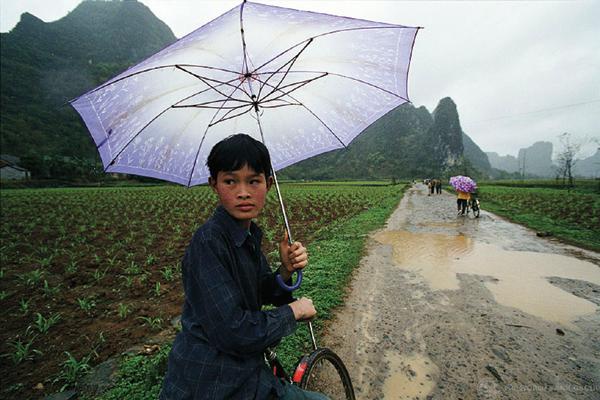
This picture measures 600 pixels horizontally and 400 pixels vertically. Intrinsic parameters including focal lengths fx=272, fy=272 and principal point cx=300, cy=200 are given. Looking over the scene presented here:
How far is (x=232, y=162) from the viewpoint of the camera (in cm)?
127

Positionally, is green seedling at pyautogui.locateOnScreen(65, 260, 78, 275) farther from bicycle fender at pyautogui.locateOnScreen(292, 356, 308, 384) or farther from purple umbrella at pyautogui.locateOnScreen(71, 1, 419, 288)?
bicycle fender at pyautogui.locateOnScreen(292, 356, 308, 384)

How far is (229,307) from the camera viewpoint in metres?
1.03

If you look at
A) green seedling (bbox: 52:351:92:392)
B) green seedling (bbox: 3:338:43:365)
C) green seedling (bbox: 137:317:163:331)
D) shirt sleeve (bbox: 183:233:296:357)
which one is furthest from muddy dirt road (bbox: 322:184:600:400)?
green seedling (bbox: 3:338:43:365)

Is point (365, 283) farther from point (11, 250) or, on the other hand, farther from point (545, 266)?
point (11, 250)

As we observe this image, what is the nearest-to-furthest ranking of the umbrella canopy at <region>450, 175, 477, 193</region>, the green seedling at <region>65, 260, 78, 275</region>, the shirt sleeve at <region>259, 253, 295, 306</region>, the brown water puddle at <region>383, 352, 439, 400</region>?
the shirt sleeve at <region>259, 253, 295, 306</region> < the brown water puddle at <region>383, 352, 439, 400</region> < the green seedling at <region>65, 260, 78, 275</region> < the umbrella canopy at <region>450, 175, 477, 193</region>

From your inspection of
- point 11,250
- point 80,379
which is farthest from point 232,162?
point 11,250

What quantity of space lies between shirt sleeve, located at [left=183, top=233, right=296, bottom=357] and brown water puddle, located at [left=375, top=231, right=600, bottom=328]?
13.7 feet

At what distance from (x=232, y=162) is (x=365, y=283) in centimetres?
412

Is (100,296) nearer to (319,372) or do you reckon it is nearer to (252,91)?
(319,372)

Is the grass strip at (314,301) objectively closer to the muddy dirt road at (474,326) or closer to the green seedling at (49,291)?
the muddy dirt road at (474,326)

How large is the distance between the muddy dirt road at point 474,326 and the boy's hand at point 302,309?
1.60 metres

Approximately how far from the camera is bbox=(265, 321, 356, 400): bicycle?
60.0 inches

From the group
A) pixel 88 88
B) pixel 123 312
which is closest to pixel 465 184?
pixel 123 312

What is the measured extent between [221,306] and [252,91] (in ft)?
5.49
